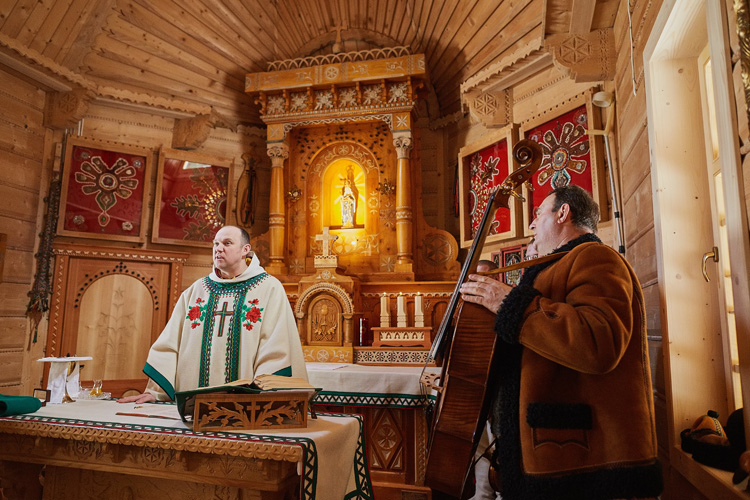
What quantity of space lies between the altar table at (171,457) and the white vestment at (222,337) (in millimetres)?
Result: 370

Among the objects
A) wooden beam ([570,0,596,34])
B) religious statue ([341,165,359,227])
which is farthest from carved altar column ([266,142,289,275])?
wooden beam ([570,0,596,34])

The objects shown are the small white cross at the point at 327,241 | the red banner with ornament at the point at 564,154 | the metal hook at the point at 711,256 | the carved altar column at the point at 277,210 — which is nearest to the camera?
the metal hook at the point at 711,256

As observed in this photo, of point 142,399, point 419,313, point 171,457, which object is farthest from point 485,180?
point 171,457

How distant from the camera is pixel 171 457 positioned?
2.13 metres

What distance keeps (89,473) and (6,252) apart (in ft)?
14.3

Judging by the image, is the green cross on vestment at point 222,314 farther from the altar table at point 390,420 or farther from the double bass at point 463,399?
the double bass at point 463,399

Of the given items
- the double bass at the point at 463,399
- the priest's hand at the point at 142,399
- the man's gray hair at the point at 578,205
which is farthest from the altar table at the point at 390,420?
the man's gray hair at the point at 578,205

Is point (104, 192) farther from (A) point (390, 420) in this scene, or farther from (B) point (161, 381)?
(A) point (390, 420)

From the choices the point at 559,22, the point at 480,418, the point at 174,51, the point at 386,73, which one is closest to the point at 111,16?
the point at 174,51

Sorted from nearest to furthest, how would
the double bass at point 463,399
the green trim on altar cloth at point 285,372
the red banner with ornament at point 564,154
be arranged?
the double bass at point 463,399 → the green trim on altar cloth at point 285,372 → the red banner with ornament at point 564,154

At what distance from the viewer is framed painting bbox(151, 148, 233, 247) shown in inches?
279

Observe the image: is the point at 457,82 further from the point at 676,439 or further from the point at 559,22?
the point at 676,439

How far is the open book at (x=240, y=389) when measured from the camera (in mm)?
2143

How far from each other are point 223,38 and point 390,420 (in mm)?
5790
